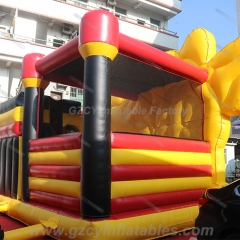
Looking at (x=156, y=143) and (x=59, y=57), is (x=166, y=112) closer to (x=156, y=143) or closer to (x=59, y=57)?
(x=156, y=143)

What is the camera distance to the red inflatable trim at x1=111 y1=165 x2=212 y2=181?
3703 mm

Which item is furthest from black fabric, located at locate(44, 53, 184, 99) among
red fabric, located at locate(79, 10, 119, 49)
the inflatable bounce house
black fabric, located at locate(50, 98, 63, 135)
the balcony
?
the balcony

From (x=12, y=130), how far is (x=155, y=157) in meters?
2.63

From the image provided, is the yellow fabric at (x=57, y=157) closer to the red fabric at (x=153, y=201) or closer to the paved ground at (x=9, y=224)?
the red fabric at (x=153, y=201)

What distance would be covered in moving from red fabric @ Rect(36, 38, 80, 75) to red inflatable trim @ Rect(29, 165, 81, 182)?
1.58 meters

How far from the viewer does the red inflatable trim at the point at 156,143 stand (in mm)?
3770

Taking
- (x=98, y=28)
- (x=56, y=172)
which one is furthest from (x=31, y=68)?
(x=56, y=172)

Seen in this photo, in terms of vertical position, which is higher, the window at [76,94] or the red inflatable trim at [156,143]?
the window at [76,94]

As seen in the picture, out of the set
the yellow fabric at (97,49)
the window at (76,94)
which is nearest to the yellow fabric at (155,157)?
the yellow fabric at (97,49)

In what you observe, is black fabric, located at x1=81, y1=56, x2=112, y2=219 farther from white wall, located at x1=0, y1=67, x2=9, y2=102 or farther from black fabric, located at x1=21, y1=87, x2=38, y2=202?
white wall, located at x1=0, y1=67, x2=9, y2=102

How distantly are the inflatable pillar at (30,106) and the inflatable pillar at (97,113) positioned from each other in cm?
158

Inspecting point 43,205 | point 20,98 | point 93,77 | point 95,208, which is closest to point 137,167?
point 95,208

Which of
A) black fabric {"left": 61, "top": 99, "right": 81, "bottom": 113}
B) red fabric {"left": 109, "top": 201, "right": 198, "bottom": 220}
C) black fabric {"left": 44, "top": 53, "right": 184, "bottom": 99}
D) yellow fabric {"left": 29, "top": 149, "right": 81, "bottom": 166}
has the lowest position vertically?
red fabric {"left": 109, "top": 201, "right": 198, "bottom": 220}

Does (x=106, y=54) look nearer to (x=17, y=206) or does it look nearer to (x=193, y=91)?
(x=193, y=91)
